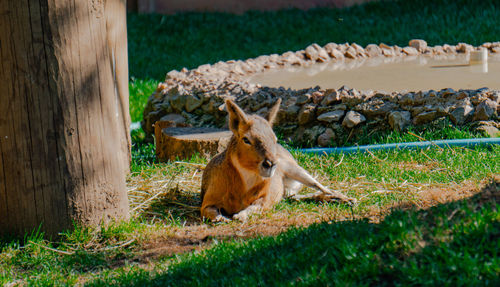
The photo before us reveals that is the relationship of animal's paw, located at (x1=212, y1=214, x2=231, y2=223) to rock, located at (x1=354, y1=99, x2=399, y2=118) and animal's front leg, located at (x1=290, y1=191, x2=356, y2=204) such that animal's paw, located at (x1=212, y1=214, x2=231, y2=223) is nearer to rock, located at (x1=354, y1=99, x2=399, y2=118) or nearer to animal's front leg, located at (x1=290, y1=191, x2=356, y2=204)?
animal's front leg, located at (x1=290, y1=191, x2=356, y2=204)

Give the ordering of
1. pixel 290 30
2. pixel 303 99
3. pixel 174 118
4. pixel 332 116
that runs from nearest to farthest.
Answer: pixel 332 116, pixel 303 99, pixel 174 118, pixel 290 30

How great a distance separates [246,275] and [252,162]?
5.62 ft

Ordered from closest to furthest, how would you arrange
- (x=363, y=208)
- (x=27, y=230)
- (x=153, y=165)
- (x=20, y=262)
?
(x=20, y=262)
(x=27, y=230)
(x=363, y=208)
(x=153, y=165)

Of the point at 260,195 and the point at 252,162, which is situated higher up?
the point at 252,162

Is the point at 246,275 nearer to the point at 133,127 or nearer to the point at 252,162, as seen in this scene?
the point at 252,162

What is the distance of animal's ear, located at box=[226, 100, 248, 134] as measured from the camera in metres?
5.69

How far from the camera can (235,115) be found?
18.9 feet

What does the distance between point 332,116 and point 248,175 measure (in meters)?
2.62

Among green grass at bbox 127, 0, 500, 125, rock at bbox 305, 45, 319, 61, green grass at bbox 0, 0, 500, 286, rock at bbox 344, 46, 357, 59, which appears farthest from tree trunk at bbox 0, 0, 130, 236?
green grass at bbox 127, 0, 500, 125

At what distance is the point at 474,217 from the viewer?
389 cm

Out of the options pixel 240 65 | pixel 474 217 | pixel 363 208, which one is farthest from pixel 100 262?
pixel 240 65

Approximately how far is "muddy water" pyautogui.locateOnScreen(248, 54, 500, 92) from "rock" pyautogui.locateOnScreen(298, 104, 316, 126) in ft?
4.05

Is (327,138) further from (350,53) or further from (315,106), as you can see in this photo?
(350,53)

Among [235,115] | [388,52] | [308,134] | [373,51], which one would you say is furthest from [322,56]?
[235,115]
